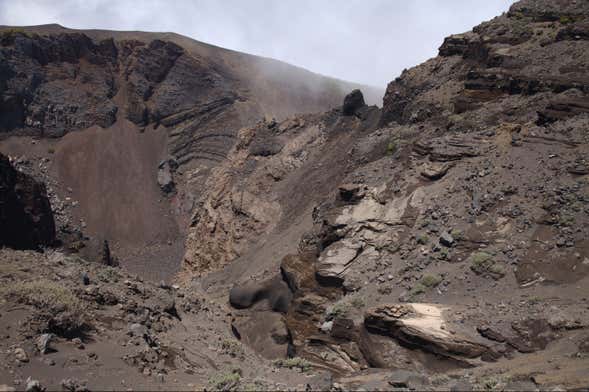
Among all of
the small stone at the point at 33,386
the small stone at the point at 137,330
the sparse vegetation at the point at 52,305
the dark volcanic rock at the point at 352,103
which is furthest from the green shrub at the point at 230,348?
the dark volcanic rock at the point at 352,103

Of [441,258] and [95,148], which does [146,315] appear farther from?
[95,148]

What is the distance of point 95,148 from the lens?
191 feet

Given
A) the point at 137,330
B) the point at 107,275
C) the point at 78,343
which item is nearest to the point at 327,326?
the point at 107,275

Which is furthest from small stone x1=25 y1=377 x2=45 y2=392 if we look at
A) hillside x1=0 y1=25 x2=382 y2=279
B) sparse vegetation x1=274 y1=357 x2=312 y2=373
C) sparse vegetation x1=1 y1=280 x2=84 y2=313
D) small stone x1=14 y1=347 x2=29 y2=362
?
hillside x1=0 y1=25 x2=382 y2=279

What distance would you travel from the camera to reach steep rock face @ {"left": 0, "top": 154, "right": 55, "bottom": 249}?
1564 cm

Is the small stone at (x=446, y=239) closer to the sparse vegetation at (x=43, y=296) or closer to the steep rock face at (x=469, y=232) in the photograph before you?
the steep rock face at (x=469, y=232)

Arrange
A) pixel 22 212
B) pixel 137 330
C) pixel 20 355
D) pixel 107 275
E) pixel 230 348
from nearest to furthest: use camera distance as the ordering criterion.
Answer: pixel 20 355, pixel 137 330, pixel 230 348, pixel 107 275, pixel 22 212

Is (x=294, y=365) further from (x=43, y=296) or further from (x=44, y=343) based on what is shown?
(x=44, y=343)

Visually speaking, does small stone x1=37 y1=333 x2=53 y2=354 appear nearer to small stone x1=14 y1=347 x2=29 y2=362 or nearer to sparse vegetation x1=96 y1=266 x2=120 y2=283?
small stone x1=14 y1=347 x2=29 y2=362

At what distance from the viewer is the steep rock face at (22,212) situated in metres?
15.6

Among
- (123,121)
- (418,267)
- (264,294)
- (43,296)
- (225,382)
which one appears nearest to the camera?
(225,382)

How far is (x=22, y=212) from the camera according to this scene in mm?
16438

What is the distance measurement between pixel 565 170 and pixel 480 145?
321cm

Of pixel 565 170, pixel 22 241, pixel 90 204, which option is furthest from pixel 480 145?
pixel 90 204
